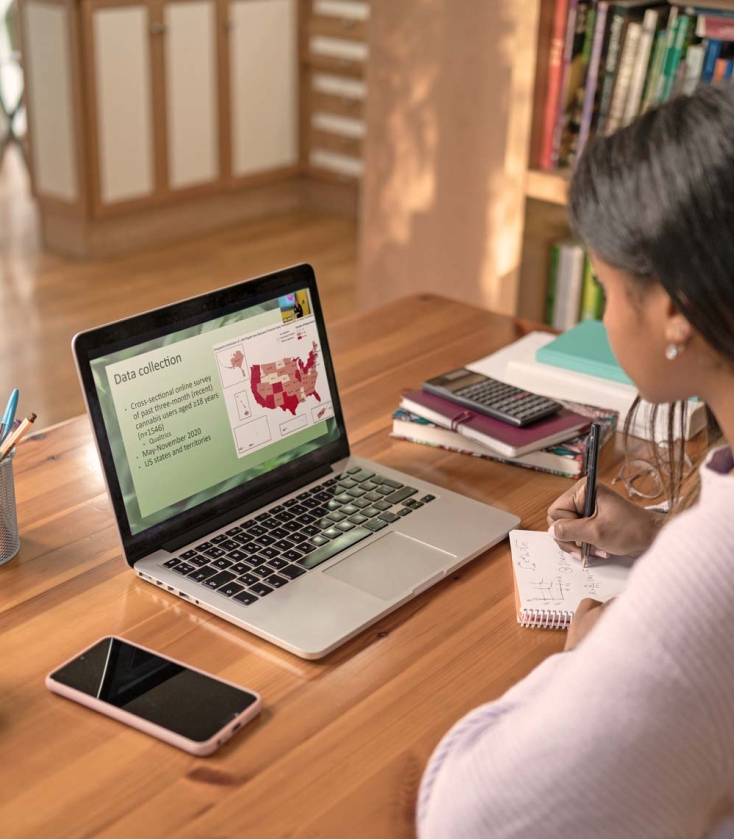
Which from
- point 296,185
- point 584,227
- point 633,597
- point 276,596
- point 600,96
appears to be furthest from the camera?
point 296,185

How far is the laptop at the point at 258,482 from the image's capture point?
1.05 m

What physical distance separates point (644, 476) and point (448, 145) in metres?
1.43

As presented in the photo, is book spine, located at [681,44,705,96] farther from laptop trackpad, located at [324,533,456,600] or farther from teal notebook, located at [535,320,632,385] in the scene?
laptop trackpad, located at [324,533,456,600]

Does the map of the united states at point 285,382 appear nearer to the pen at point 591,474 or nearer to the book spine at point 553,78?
the pen at point 591,474

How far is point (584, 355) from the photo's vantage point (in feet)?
5.18

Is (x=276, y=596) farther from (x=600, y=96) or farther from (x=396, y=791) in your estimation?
(x=600, y=96)

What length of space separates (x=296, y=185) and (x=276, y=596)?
13.7 feet

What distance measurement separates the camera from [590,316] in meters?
2.52

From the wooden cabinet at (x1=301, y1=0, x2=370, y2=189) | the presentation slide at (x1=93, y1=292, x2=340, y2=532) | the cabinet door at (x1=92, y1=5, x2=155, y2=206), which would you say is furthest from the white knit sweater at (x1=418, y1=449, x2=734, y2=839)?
the wooden cabinet at (x1=301, y1=0, x2=370, y2=189)

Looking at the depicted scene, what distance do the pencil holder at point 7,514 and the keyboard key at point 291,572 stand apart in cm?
28

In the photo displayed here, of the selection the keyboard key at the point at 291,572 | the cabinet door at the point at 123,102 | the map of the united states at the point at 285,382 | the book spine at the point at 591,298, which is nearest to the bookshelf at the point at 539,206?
the book spine at the point at 591,298

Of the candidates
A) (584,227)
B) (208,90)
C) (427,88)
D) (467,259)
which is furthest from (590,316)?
(208,90)

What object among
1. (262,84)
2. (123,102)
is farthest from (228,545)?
(262,84)

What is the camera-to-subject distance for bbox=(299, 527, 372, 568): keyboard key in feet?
3.60
